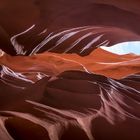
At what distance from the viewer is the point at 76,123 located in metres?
0.73

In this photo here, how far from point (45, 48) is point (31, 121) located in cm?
45

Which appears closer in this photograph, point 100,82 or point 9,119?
point 9,119

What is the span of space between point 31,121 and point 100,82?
287 mm

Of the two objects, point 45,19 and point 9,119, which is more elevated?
point 45,19

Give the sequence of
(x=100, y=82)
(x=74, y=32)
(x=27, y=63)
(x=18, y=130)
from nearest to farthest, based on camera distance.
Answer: (x=18, y=130) → (x=100, y=82) → (x=27, y=63) → (x=74, y=32)

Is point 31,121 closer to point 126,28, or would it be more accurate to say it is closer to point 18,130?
point 18,130

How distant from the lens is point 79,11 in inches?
46.9

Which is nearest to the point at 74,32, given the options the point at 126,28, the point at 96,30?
the point at 96,30

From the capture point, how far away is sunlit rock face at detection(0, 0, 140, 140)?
73cm

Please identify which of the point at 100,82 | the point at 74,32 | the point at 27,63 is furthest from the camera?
the point at 74,32

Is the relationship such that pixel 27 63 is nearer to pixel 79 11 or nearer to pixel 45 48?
pixel 45 48

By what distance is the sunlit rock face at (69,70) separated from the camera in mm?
728

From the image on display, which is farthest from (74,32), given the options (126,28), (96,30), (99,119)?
(99,119)

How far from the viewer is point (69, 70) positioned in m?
0.98
